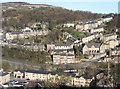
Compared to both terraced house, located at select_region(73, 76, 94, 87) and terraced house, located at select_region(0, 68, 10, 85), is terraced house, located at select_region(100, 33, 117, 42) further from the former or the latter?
terraced house, located at select_region(0, 68, 10, 85)

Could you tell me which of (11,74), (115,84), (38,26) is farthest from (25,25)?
(115,84)

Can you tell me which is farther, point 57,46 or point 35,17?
point 35,17

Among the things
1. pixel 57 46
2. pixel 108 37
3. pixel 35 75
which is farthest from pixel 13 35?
pixel 35 75

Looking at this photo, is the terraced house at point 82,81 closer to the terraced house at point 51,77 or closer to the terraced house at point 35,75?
the terraced house at point 51,77

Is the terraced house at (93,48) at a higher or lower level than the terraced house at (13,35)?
lower

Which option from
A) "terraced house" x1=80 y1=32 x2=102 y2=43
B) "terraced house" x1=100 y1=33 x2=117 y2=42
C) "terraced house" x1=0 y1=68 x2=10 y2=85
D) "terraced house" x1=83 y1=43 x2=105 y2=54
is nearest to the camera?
"terraced house" x1=0 y1=68 x2=10 y2=85

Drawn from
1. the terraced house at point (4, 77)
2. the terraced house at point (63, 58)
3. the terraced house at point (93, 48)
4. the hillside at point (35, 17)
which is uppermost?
the hillside at point (35, 17)

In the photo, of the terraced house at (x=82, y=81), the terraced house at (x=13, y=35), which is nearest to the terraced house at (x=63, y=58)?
the terraced house at (x=82, y=81)

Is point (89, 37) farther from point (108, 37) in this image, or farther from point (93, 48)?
point (93, 48)

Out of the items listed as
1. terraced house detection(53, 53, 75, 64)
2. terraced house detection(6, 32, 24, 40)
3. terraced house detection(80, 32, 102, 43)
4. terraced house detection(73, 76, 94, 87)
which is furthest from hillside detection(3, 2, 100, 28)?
terraced house detection(73, 76, 94, 87)

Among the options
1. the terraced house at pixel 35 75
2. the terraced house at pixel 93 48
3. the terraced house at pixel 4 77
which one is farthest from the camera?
the terraced house at pixel 93 48

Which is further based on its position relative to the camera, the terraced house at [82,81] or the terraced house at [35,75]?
the terraced house at [35,75]
